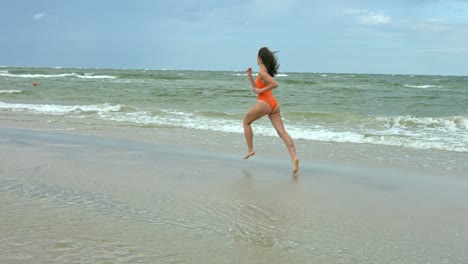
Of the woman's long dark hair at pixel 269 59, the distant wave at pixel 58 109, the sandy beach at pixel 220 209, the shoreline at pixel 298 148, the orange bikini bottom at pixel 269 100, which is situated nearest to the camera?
the sandy beach at pixel 220 209

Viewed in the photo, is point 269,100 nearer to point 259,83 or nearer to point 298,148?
point 259,83

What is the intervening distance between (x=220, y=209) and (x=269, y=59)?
2.57 m

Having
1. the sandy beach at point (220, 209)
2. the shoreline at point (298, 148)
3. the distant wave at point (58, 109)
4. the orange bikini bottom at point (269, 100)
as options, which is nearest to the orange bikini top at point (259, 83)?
the orange bikini bottom at point (269, 100)

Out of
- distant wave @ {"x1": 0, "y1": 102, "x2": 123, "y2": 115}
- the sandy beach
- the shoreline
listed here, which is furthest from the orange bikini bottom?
distant wave @ {"x1": 0, "y1": 102, "x2": 123, "y2": 115}

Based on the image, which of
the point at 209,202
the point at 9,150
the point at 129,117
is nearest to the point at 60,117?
the point at 129,117

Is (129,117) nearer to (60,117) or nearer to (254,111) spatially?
(60,117)

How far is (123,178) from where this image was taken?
5457 mm

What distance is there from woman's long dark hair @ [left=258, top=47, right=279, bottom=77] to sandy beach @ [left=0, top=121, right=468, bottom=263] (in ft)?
4.23

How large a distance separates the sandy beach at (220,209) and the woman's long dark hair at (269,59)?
129 cm

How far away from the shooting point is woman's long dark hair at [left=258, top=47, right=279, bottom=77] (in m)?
6.23

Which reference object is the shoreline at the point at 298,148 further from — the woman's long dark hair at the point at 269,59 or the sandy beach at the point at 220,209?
the woman's long dark hair at the point at 269,59

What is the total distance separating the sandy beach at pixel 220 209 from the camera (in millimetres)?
3150

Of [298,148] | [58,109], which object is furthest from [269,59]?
[58,109]

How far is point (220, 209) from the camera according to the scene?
13.9ft
